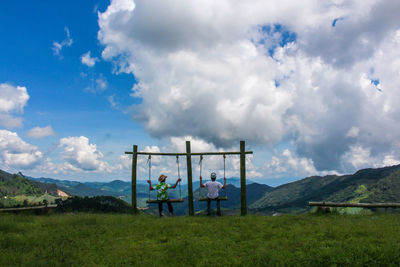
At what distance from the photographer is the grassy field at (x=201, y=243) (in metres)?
9.21

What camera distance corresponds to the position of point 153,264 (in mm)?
9094

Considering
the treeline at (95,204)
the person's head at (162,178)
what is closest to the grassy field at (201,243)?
the person's head at (162,178)

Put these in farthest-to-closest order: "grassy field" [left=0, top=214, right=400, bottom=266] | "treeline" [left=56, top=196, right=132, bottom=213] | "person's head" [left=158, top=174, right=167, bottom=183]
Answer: "treeline" [left=56, top=196, right=132, bottom=213] < "person's head" [left=158, top=174, right=167, bottom=183] < "grassy field" [left=0, top=214, right=400, bottom=266]

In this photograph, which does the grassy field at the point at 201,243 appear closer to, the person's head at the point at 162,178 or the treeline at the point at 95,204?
the person's head at the point at 162,178

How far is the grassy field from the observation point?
921cm

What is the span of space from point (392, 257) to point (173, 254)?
7171 millimetres

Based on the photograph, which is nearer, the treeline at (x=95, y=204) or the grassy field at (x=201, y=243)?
the grassy field at (x=201, y=243)

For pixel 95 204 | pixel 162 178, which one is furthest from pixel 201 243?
pixel 95 204

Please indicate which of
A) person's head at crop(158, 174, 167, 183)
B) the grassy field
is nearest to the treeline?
person's head at crop(158, 174, 167, 183)

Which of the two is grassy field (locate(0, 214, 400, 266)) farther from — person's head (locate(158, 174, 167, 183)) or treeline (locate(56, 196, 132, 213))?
treeline (locate(56, 196, 132, 213))

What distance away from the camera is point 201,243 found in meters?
11.1

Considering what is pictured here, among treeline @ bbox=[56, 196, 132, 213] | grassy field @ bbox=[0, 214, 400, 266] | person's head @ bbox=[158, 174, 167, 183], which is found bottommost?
treeline @ bbox=[56, 196, 132, 213]

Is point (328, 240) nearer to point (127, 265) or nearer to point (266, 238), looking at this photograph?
point (266, 238)

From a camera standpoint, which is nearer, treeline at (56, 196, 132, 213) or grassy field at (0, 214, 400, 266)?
grassy field at (0, 214, 400, 266)
